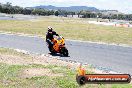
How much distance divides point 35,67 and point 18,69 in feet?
3.41

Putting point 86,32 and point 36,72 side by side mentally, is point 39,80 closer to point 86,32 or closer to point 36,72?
point 36,72

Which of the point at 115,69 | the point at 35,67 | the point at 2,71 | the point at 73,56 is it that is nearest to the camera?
the point at 2,71

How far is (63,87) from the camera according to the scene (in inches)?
448

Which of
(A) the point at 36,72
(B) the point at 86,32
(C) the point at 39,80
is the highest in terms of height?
(C) the point at 39,80

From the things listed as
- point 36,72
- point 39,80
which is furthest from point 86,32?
point 39,80

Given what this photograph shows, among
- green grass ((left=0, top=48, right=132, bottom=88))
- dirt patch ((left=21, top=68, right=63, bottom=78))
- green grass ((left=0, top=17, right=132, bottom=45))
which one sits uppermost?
green grass ((left=0, top=48, right=132, bottom=88))

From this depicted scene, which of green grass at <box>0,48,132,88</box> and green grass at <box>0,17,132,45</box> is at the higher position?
green grass at <box>0,48,132,88</box>

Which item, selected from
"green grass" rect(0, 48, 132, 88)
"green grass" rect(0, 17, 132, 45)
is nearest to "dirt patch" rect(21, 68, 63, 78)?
"green grass" rect(0, 48, 132, 88)

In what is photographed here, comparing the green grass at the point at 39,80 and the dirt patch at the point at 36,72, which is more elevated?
the green grass at the point at 39,80

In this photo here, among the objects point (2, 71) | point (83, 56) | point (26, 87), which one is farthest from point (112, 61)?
point (26, 87)

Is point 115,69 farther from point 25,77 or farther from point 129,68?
point 25,77

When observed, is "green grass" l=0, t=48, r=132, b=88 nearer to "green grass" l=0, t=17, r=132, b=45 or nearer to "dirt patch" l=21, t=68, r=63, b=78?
"dirt patch" l=21, t=68, r=63, b=78

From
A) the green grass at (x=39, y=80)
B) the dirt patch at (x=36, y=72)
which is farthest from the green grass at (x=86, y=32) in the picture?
the green grass at (x=39, y=80)

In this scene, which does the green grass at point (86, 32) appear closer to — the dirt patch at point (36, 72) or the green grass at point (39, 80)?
the dirt patch at point (36, 72)
